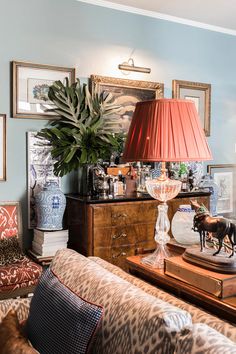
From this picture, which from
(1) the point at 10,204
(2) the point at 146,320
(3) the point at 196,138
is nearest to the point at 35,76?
(1) the point at 10,204

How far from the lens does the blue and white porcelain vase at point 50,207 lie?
3.05m

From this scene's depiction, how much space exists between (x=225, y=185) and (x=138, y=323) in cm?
368

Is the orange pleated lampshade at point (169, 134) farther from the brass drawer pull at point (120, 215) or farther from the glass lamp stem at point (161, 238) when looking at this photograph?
the brass drawer pull at point (120, 215)

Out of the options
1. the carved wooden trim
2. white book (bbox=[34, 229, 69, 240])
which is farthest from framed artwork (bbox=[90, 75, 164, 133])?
white book (bbox=[34, 229, 69, 240])

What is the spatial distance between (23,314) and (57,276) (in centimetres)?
32

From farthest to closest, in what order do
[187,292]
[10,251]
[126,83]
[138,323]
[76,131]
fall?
[126,83], [76,131], [10,251], [187,292], [138,323]

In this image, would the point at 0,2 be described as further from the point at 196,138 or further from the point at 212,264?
the point at 212,264

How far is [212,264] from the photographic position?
56.8 inches

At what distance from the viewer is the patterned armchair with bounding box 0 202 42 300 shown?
2.59 metres

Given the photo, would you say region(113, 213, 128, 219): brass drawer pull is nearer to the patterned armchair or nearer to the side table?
the patterned armchair

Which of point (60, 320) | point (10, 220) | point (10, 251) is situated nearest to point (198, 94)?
point (10, 220)

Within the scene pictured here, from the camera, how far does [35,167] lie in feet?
11.0

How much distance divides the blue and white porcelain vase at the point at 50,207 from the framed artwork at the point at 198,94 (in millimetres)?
1804

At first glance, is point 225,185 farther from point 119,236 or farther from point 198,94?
point 119,236
